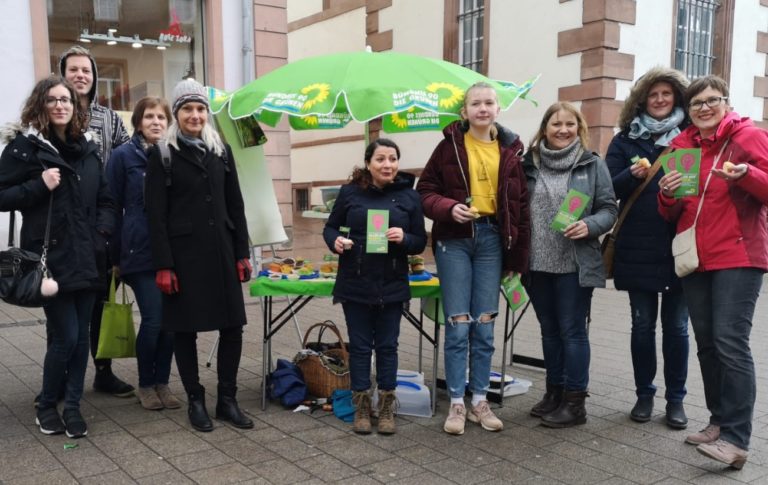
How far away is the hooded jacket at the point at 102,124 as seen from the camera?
4156 mm

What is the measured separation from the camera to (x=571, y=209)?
3.67 m

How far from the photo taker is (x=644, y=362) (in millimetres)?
3994

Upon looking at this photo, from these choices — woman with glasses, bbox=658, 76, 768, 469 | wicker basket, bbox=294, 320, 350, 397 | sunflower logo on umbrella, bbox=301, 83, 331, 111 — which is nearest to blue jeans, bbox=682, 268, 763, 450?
woman with glasses, bbox=658, 76, 768, 469

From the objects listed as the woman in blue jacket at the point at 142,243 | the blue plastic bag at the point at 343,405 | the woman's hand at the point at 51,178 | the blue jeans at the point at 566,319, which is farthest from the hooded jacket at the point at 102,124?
the blue jeans at the point at 566,319

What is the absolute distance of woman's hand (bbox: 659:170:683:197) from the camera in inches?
132

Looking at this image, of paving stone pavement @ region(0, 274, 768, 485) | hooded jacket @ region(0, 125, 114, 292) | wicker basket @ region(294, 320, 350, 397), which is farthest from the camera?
wicker basket @ region(294, 320, 350, 397)

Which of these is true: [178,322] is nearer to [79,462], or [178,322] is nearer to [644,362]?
[79,462]

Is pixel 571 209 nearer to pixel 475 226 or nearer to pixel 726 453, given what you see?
pixel 475 226

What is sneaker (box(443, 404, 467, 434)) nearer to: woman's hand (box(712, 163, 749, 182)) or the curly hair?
woman's hand (box(712, 163, 749, 182))

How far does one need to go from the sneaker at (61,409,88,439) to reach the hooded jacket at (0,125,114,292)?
2.28 ft

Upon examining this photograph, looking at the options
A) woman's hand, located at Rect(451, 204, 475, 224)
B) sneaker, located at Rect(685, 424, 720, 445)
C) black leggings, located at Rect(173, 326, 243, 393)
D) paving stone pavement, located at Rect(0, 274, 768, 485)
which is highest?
woman's hand, located at Rect(451, 204, 475, 224)

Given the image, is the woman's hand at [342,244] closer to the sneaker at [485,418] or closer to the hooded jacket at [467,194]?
the hooded jacket at [467,194]

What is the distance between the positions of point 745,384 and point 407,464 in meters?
1.66

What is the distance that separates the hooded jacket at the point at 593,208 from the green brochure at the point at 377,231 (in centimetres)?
105
